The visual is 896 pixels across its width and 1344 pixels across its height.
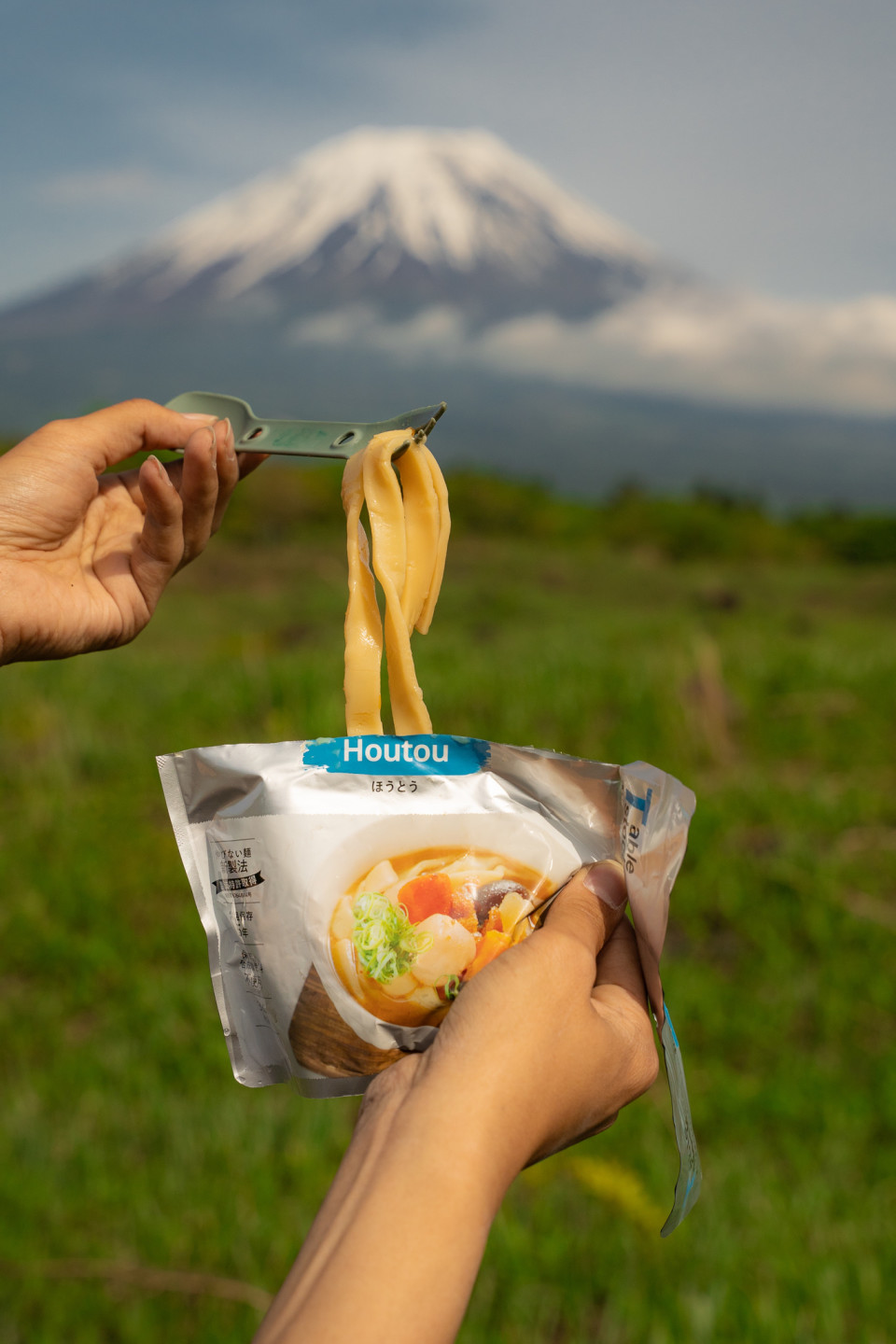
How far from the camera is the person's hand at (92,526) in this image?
147 cm

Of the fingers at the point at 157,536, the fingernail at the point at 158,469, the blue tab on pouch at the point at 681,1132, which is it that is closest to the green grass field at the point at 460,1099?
the blue tab on pouch at the point at 681,1132

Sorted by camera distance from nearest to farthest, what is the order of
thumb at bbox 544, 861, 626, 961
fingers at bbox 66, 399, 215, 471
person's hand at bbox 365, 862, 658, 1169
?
person's hand at bbox 365, 862, 658, 1169 < thumb at bbox 544, 861, 626, 961 < fingers at bbox 66, 399, 215, 471

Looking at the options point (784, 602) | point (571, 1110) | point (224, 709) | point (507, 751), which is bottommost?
point (784, 602)

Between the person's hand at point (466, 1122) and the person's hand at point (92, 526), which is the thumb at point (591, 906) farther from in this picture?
the person's hand at point (92, 526)

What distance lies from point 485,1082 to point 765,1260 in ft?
7.50

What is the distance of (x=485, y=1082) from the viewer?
0.96 metres

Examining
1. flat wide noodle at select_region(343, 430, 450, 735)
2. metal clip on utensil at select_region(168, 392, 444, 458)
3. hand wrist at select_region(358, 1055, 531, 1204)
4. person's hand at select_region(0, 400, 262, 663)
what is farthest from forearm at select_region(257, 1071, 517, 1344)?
person's hand at select_region(0, 400, 262, 663)

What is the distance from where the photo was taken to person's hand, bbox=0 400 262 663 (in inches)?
58.1

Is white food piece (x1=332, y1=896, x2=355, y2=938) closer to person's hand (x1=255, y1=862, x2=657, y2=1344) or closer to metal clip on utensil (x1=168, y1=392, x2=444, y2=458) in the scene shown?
person's hand (x1=255, y1=862, x2=657, y2=1344)

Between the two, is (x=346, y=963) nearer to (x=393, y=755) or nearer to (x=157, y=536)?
(x=393, y=755)

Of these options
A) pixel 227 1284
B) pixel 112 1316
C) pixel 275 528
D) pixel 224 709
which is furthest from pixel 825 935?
pixel 275 528

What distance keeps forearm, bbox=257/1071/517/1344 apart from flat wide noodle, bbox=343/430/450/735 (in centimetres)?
51

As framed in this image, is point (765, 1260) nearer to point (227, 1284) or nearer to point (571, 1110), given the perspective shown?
point (227, 1284)

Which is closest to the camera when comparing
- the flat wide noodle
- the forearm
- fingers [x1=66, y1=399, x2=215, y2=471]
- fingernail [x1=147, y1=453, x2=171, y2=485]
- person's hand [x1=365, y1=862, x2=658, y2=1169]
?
the forearm
